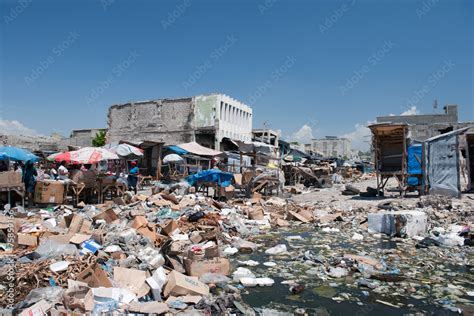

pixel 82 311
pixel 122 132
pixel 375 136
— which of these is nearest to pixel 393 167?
pixel 375 136

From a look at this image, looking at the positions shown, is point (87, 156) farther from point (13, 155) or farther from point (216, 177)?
point (216, 177)

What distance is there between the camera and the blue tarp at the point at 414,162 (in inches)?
514

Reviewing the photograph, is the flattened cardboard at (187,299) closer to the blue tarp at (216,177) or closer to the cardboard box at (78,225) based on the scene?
the cardboard box at (78,225)

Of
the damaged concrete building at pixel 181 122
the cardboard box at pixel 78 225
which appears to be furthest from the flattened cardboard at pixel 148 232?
the damaged concrete building at pixel 181 122

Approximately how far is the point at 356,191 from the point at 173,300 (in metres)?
11.9

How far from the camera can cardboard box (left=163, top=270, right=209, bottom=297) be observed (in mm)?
3969

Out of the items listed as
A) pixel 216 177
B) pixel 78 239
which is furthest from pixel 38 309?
pixel 216 177

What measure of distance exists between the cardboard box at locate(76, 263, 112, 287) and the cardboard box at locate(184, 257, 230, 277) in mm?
1145

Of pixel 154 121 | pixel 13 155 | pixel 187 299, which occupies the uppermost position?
pixel 154 121

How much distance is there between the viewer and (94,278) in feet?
13.2

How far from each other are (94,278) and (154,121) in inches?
1078

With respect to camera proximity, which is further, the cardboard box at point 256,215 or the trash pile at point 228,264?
the cardboard box at point 256,215

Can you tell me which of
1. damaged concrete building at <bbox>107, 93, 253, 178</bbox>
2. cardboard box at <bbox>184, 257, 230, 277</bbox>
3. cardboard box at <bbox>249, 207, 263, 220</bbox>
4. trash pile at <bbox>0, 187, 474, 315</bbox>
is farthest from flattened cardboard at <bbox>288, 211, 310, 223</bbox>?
damaged concrete building at <bbox>107, 93, 253, 178</bbox>

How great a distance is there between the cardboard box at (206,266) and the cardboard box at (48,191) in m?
7.36
